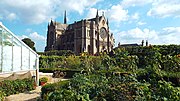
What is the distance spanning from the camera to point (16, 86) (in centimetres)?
1183

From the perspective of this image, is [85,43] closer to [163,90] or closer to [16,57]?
[16,57]

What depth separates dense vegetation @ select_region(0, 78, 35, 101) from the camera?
11.1 metres

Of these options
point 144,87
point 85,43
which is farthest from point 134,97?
point 85,43

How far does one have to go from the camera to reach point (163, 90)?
175 inches

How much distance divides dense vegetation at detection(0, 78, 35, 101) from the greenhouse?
0.48 m

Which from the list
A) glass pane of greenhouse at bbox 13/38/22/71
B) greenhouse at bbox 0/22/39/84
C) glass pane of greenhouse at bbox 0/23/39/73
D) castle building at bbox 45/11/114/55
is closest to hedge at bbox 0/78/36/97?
greenhouse at bbox 0/22/39/84

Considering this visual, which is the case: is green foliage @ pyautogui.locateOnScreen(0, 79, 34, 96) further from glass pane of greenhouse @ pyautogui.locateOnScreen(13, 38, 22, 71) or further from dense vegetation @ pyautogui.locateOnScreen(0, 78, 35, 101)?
glass pane of greenhouse @ pyautogui.locateOnScreen(13, 38, 22, 71)

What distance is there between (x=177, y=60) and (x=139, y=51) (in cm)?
1867

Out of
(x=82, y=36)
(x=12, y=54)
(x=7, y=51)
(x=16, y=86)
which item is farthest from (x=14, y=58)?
(x=82, y=36)

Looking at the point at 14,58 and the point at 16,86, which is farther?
the point at 14,58

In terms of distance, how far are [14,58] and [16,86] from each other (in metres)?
1.78

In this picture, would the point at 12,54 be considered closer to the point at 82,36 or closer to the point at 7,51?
the point at 7,51

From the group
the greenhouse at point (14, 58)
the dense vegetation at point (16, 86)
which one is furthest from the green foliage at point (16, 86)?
the greenhouse at point (14, 58)

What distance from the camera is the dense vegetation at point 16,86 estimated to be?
1112 cm
